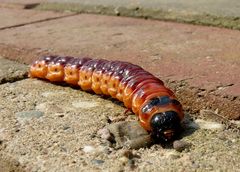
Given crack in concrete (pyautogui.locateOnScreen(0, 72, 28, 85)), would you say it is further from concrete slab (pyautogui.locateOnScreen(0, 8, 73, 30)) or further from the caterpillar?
concrete slab (pyautogui.locateOnScreen(0, 8, 73, 30))

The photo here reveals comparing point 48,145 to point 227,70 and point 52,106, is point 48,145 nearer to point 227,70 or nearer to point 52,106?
point 52,106

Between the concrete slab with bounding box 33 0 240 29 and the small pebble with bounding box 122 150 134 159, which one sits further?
the concrete slab with bounding box 33 0 240 29

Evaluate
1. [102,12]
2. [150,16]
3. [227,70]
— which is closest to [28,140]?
[227,70]

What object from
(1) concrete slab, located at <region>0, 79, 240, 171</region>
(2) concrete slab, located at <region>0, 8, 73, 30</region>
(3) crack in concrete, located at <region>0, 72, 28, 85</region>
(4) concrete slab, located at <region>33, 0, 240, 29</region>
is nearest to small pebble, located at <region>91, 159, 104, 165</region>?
(1) concrete slab, located at <region>0, 79, 240, 171</region>

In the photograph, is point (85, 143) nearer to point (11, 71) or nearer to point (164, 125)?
point (164, 125)

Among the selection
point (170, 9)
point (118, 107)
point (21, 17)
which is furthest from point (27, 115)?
point (21, 17)

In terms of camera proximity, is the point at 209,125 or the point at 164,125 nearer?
the point at 164,125

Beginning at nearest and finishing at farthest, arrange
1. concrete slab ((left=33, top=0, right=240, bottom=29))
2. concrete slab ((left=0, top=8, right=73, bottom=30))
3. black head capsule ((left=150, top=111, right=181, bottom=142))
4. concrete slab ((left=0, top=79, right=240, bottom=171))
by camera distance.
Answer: concrete slab ((left=0, top=79, right=240, bottom=171)), black head capsule ((left=150, top=111, right=181, bottom=142)), concrete slab ((left=33, top=0, right=240, bottom=29)), concrete slab ((left=0, top=8, right=73, bottom=30))
